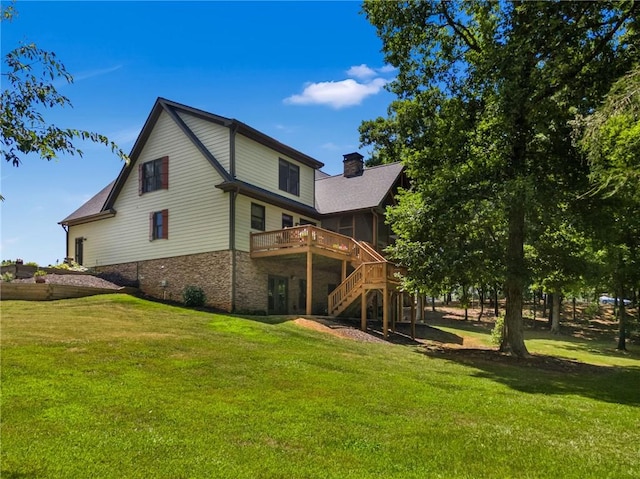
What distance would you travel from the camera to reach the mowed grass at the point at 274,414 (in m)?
5.40

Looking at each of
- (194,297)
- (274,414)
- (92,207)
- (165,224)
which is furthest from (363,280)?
(92,207)

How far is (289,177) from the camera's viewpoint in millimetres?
27031

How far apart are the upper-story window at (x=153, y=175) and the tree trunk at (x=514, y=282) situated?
1683cm

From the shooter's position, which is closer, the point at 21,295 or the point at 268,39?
the point at 268,39

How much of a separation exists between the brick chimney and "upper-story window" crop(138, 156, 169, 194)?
11381 mm

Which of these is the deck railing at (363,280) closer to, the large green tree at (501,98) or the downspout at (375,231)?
the large green tree at (501,98)

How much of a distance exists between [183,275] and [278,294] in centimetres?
486

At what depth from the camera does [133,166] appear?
26.8 meters

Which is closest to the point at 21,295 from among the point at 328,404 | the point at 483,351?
the point at 328,404

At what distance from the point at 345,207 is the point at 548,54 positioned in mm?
13411

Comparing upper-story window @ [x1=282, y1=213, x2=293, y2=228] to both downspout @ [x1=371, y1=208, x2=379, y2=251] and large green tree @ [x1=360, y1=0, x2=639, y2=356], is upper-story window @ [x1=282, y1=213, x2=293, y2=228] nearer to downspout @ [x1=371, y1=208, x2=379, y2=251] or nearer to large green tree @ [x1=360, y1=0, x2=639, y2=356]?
downspout @ [x1=371, y1=208, x2=379, y2=251]

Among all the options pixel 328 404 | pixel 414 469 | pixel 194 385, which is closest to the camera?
pixel 414 469

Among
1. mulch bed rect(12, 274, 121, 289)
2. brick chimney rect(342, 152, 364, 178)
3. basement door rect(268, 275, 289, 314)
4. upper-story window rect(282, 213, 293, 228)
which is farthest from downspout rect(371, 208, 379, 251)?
mulch bed rect(12, 274, 121, 289)

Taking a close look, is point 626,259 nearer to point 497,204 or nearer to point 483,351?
point 483,351
